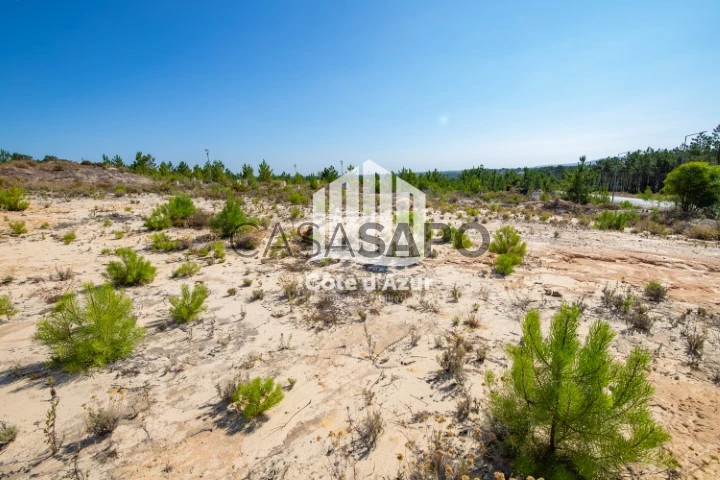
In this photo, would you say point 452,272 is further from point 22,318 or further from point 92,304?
point 22,318

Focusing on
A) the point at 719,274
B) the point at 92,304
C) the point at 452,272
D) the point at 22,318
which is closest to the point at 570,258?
the point at 719,274

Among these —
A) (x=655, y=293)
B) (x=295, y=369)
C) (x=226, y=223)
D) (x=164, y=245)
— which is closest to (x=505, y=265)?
(x=655, y=293)

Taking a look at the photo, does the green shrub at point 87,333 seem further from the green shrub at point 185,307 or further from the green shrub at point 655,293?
the green shrub at point 655,293

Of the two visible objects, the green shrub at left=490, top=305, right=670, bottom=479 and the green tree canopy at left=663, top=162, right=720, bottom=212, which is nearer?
the green shrub at left=490, top=305, right=670, bottom=479

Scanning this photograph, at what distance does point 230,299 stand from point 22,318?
2748mm

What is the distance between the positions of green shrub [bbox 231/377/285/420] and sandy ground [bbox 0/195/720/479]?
0.11m

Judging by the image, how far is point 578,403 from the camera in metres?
2.02

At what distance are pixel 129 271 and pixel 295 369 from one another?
4.17 metres

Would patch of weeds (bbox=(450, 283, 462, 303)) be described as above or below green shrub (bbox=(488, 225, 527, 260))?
below

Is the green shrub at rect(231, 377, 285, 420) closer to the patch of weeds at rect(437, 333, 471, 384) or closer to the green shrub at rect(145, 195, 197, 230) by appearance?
the patch of weeds at rect(437, 333, 471, 384)

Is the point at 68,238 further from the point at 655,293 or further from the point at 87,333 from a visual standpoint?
the point at 655,293

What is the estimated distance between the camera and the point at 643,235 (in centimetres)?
1152

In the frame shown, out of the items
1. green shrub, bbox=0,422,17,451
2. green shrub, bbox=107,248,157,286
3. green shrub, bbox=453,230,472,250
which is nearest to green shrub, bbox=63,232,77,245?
green shrub, bbox=107,248,157,286

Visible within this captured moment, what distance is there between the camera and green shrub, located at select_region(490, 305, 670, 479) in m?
1.96
